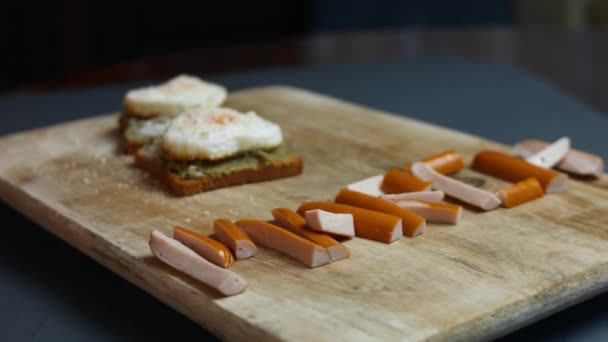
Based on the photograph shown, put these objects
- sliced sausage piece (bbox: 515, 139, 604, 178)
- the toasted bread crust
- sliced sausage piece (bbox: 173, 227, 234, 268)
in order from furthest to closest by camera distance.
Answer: sliced sausage piece (bbox: 515, 139, 604, 178) → the toasted bread crust → sliced sausage piece (bbox: 173, 227, 234, 268)

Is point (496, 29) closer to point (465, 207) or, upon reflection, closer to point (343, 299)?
point (465, 207)

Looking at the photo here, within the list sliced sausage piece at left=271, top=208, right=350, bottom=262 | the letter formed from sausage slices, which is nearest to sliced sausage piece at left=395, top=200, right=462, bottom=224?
sliced sausage piece at left=271, top=208, right=350, bottom=262

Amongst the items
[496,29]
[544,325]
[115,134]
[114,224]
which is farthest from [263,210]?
[496,29]

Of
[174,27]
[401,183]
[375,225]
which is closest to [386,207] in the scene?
[375,225]

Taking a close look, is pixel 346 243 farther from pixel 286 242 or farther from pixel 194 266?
pixel 194 266

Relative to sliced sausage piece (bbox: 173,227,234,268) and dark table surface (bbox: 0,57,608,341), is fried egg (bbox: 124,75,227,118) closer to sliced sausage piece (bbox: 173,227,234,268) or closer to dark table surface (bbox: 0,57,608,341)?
dark table surface (bbox: 0,57,608,341)

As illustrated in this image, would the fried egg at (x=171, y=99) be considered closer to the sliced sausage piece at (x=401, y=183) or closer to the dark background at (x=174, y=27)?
the sliced sausage piece at (x=401, y=183)

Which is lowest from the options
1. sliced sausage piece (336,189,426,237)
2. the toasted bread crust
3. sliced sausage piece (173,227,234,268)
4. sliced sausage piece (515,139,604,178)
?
the toasted bread crust
